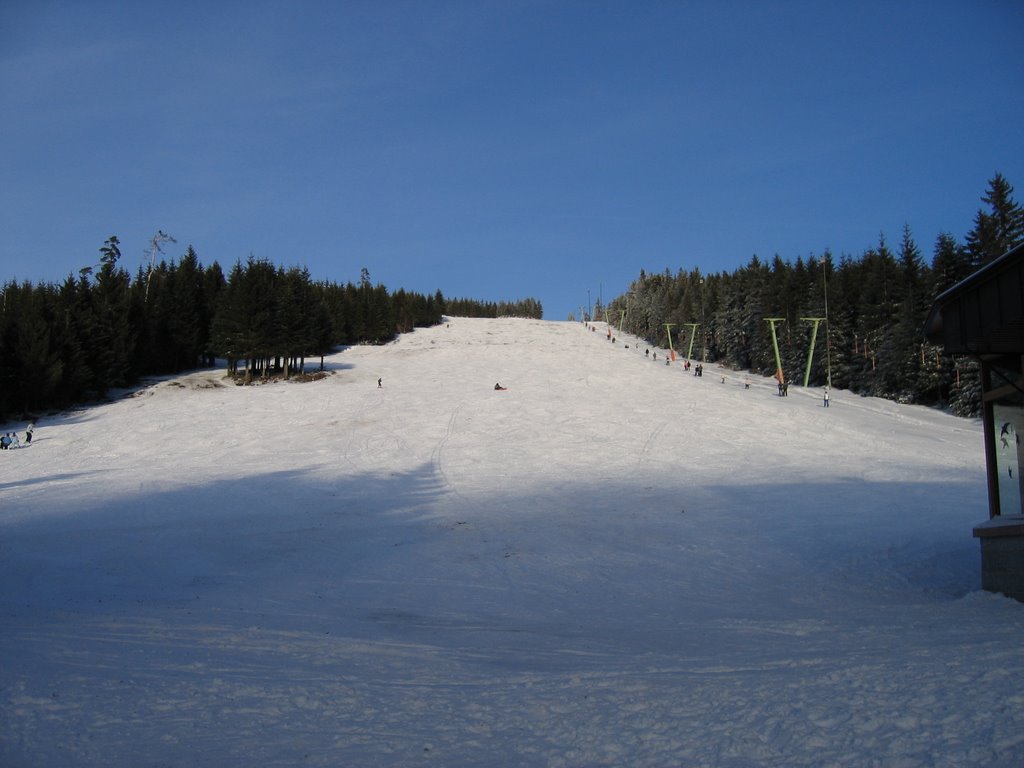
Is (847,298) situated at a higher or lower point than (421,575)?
higher

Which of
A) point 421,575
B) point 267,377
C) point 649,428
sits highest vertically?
point 267,377

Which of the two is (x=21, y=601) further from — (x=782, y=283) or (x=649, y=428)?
(x=782, y=283)

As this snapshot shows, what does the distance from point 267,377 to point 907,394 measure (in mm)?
54036

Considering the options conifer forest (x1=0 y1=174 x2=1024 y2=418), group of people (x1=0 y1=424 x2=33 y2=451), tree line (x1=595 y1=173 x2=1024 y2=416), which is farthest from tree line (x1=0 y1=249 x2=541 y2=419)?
tree line (x1=595 y1=173 x2=1024 y2=416)

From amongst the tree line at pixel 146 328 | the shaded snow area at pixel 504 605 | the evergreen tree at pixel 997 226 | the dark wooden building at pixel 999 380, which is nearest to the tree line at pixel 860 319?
the evergreen tree at pixel 997 226

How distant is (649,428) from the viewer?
37.5 m

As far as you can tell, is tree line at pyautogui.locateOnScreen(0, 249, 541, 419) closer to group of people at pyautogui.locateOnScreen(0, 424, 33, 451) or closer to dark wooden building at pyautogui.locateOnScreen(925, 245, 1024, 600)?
group of people at pyautogui.locateOnScreen(0, 424, 33, 451)

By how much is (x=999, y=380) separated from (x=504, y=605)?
29.7ft

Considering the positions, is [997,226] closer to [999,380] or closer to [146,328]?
[999,380]

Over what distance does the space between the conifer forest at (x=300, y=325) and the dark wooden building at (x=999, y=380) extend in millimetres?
27249

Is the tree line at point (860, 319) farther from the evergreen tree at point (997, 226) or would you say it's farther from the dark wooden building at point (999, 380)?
the dark wooden building at point (999, 380)

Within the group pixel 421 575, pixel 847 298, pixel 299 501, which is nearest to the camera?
pixel 421 575

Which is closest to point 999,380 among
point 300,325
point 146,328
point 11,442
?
point 11,442

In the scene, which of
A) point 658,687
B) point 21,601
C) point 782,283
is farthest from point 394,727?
point 782,283
